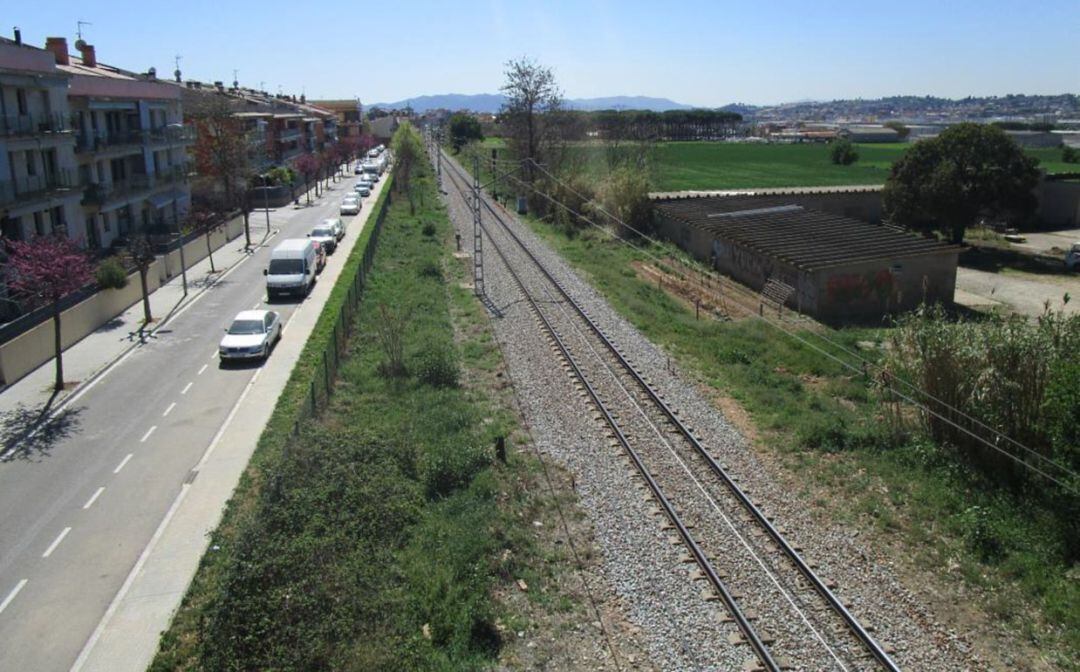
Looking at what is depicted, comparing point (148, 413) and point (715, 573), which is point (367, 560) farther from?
point (148, 413)

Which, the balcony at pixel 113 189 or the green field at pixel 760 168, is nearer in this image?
the balcony at pixel 113 189

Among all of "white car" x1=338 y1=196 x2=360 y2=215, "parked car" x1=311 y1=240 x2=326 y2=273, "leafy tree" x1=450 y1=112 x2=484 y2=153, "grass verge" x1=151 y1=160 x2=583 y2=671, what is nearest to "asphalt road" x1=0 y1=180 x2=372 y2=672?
"grass verge" x1=151 y1=160 x2=583 y2=671

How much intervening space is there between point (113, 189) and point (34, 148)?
784 centimetres

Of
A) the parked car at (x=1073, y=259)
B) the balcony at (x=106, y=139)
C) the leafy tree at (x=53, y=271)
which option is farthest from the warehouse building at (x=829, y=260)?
the balcony at (x=106, y=139)

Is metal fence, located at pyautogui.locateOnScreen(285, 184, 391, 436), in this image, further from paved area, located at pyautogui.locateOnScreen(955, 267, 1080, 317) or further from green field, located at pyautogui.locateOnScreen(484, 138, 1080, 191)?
green field, located at pyautogui.locateOnScreen(484, 138, 1080, 191)

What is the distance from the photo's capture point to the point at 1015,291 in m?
40.0

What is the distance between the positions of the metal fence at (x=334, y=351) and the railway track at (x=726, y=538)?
6.65m

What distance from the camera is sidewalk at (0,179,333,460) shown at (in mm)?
20094

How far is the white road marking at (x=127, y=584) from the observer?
1140 centimetres

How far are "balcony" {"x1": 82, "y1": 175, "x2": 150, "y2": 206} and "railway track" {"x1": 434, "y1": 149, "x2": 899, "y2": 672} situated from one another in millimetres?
25167

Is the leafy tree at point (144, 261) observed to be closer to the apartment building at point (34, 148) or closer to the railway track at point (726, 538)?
the apartment building at point (34, 148)

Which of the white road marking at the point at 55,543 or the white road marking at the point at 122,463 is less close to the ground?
the white road marking at the point at 122,463

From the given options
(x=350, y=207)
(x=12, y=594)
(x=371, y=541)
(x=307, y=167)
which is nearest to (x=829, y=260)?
(x=371, y=541)

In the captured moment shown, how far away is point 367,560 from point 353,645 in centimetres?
249
